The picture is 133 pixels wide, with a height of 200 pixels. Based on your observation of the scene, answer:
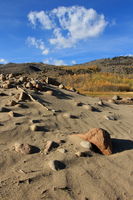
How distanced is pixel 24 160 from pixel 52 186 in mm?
549

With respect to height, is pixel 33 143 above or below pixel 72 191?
above

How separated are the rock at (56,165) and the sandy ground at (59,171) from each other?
4 cm

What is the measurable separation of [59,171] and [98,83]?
1762 centimetres

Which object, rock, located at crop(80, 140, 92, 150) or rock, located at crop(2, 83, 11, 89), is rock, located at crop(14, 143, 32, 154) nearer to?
rock, located at crop(80, 140, 92, 150)

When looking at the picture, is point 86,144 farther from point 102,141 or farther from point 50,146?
point 50,146

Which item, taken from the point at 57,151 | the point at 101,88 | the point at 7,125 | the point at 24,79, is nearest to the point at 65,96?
the point at 24,79

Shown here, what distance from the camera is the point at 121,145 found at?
11.9ft

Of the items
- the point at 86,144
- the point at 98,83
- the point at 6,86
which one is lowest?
the point at 98,83

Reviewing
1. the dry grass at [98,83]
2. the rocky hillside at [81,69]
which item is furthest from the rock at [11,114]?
the rocky hillside at [81,69]

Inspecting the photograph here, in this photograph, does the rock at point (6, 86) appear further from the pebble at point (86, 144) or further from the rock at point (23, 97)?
the pebble at point (86, 144)

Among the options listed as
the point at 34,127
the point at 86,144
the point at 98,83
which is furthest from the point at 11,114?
the point at 98,83

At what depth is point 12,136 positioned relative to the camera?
3.36 metres

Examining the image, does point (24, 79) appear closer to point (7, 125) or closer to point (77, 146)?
point (7, 125)

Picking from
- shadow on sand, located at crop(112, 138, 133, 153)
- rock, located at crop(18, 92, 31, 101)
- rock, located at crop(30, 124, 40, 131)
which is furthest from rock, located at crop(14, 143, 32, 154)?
rock, located at crop(18, 92, 31, 101)
